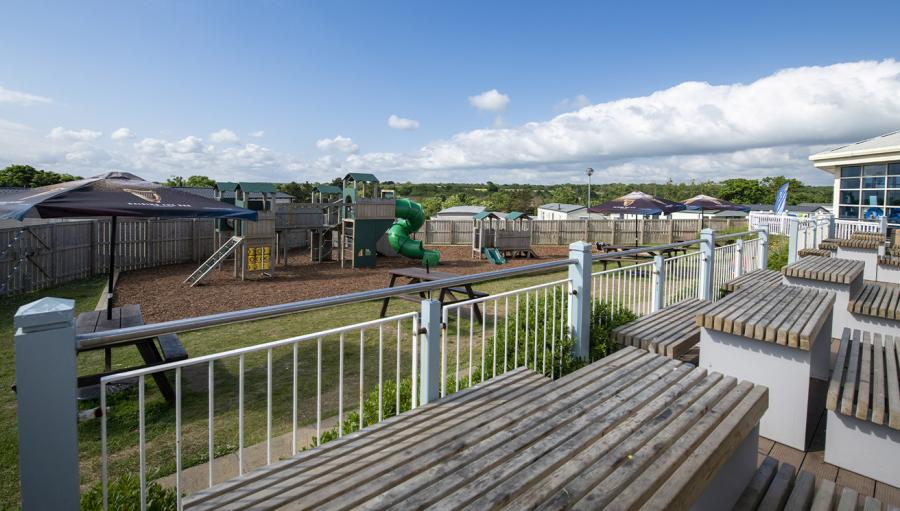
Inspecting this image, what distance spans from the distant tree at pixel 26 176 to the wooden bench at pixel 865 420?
56.1 meters

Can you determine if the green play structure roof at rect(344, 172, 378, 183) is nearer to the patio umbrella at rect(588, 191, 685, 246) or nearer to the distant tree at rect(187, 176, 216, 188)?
the patio umbrella at rect(588, 191, 685, 246)

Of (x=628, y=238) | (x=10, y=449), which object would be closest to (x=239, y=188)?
(x=10, y=449)

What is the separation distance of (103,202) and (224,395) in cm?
264

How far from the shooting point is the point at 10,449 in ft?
13.2

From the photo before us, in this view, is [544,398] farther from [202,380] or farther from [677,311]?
[202,380]

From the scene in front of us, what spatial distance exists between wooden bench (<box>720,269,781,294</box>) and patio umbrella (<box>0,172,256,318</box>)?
7211mm

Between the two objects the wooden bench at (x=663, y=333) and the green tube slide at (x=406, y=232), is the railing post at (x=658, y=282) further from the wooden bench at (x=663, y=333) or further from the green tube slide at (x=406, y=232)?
the green tube slide at (x=406, y=232)

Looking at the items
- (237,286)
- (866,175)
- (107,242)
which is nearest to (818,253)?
(866,175)

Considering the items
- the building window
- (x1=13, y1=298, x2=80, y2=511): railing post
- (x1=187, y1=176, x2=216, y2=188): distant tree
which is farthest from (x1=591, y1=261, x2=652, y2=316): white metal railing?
(x1=187, y1=176, x2=216, y2=188): distant tree

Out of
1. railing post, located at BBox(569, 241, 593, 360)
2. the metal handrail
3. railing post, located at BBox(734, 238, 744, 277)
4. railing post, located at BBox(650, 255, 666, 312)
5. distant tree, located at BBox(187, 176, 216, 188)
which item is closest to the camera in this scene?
the metal handrail

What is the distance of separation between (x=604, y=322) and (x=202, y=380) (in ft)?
14.8

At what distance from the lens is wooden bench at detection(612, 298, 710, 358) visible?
168 inches

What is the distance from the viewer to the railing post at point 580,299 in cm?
441

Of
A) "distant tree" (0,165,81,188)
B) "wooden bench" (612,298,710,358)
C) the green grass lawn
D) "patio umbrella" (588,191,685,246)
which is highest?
"distant tree" (0,165,81,188)
